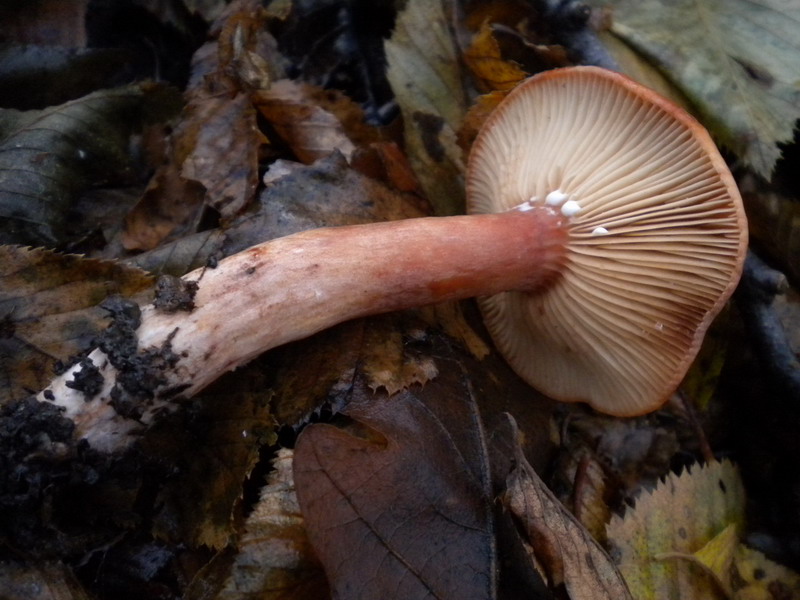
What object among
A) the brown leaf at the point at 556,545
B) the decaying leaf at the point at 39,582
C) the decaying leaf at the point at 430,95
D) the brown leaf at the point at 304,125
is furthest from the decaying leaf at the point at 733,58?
the decaying leaf at the point at 39,582

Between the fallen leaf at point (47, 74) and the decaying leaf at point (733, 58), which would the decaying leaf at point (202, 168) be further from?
the decaying leaf at point (733, 58)

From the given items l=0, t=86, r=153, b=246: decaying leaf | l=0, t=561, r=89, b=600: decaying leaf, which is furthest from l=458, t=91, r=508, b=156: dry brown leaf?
l=0, t=561, r=89, b=600: decaying leaf

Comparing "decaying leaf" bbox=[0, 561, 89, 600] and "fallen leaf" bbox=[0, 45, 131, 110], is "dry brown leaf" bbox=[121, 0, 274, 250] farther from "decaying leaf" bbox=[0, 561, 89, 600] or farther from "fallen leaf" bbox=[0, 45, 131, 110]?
"decaying leaf" bbox=[0, 561, 89, 600]

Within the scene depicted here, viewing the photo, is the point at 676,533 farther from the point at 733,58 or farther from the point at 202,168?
the point at 202,168

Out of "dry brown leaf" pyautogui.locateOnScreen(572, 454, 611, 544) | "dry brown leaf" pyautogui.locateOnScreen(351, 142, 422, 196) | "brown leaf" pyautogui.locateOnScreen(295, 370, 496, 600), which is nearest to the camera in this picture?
"brown leaf" pyautogui.locateOnScreen(295, 370, 496, 600)

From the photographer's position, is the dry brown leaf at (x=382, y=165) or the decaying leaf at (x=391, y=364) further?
the dry brown leaf at (x=382, y=165)

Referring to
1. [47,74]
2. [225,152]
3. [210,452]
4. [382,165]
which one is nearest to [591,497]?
[210,452]
